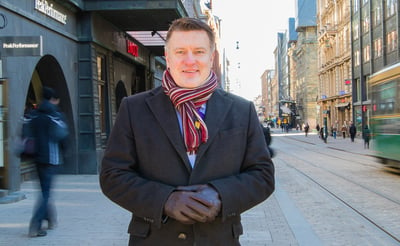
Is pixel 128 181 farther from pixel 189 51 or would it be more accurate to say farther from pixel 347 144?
pixel 347 144

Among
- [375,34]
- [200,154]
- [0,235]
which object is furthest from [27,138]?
[375,34]

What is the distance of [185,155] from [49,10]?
1102 centimetres

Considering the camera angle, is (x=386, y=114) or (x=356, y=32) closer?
(x=386, y=114)

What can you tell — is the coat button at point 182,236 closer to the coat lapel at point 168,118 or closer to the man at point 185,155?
the man at point 185,155

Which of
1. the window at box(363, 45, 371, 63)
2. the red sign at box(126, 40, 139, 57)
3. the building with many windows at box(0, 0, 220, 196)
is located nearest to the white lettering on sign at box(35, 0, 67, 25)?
the building with many windows at box(0, 0, 220, 196)

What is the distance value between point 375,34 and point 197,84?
41.3m

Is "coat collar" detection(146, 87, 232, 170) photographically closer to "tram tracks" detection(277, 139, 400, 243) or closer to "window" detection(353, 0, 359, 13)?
"tram tracks" detection(277, 139, 400, 243)

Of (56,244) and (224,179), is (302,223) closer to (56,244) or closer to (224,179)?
(56,244)

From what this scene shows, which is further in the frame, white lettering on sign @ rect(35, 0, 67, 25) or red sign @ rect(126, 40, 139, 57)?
red sign @ rect(126, 40, 139, 57)

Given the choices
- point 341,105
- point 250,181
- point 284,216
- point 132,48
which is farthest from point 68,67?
point 341,105

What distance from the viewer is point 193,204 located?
2.12 meters

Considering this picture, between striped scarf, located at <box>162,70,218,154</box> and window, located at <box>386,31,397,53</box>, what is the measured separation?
1422 inches

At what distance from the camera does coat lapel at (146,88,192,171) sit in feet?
7.57

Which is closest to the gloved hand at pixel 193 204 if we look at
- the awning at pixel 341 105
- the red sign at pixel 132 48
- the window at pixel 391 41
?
the red sign at pixel 132 48
